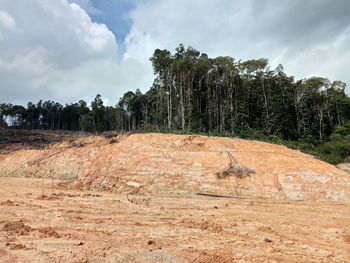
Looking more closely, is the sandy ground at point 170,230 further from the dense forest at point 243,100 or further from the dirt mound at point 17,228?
the dense forest at point 243,100

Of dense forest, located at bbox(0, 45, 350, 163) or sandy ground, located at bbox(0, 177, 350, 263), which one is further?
dense forest, located at bbox(0, 45, 350, 163)

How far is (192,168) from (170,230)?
7.79m

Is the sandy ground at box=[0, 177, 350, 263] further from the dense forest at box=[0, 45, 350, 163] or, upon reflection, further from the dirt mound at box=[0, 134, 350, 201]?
the dense forest at box=[0, 45, 350, 163]

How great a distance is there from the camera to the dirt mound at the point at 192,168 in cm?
1298

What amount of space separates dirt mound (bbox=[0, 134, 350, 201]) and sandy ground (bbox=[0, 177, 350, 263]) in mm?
1808

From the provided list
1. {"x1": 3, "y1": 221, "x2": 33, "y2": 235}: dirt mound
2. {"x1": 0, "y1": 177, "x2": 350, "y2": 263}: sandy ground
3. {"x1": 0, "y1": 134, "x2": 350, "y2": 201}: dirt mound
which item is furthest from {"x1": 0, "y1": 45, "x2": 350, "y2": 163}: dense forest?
{"x1": 3, "y1": 221, "x2": 33, "y2": 235}: dirt mound

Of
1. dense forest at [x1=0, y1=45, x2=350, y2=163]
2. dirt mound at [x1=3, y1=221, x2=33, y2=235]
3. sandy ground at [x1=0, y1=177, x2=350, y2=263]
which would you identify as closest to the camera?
sandy ground at [x1=0, y1=177, x2=350, y2=263]

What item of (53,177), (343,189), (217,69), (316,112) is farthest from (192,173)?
(316,112)

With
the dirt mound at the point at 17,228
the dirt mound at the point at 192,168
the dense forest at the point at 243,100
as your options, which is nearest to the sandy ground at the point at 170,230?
the dirt mound at the point at 17,228

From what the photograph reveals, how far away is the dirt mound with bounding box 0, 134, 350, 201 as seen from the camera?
12984 mm

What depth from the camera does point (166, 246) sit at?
222 inches

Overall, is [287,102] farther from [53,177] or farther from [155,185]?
[53,177]

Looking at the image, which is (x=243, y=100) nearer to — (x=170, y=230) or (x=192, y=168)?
(x=192, y=168)

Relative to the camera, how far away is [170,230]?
6938mm
